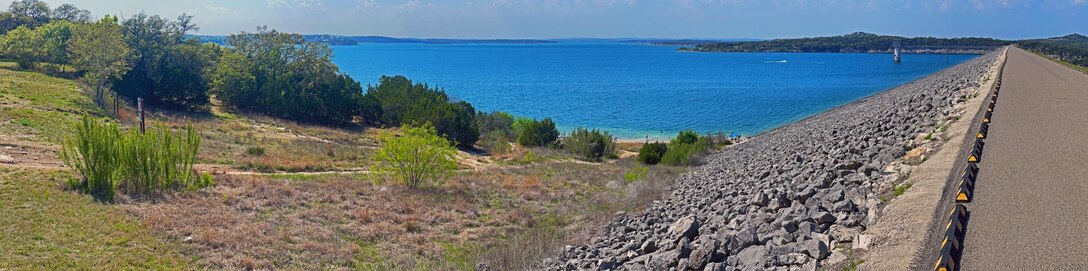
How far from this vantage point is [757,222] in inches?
474

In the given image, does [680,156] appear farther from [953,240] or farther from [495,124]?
[953,240]

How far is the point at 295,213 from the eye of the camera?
63.6ft

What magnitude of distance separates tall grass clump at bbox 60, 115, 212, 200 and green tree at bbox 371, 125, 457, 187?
241 inches

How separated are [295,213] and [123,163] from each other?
4651 mm

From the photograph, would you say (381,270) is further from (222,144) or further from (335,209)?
(222,144)

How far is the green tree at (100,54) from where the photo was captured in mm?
42312

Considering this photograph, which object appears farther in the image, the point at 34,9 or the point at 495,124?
the point at 34,9

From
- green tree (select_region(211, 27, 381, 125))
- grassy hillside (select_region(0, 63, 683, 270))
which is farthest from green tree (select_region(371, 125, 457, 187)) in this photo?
green tree (select_region(211, 27, 381, 125))

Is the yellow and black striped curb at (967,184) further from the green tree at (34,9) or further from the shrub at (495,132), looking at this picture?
the green tree at (34,9)

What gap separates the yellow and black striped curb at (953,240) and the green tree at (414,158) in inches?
698

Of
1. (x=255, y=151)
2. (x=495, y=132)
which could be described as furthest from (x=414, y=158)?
(x=495, y=132)

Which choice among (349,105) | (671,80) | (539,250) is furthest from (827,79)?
(539,250)

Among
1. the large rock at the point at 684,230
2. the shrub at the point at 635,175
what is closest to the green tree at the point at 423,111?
the shrub at the point at 635,175

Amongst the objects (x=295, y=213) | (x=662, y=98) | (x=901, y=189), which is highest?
(x=901, y=189)
